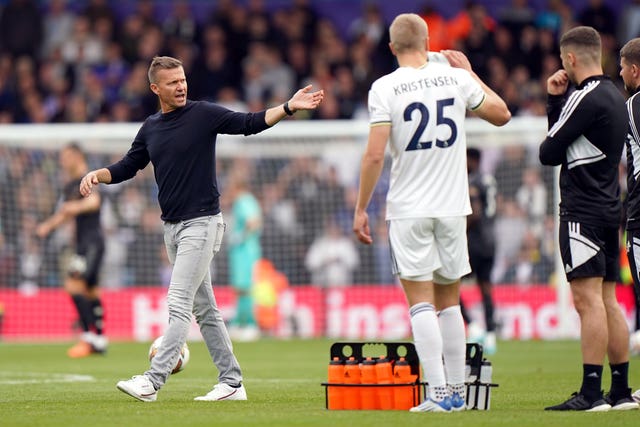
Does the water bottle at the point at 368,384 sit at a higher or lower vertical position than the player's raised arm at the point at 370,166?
lower

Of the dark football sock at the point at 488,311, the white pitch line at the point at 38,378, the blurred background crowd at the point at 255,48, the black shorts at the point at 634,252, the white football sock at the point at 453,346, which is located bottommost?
the white pitch line at the point at 38,378

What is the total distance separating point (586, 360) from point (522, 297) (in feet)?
37.2

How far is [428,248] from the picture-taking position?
8.28 metres

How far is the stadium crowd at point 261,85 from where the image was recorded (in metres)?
21.0

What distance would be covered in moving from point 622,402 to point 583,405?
1.19ft

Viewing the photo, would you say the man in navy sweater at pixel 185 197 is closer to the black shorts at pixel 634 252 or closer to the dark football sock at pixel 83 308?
the black shorts at pixel 634 252

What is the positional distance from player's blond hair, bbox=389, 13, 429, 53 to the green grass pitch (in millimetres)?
2370

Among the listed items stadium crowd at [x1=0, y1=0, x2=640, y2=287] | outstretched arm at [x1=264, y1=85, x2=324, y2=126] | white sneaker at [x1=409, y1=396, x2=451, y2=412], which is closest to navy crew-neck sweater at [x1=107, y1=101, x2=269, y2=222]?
outstretched arm at [x1=264, y1=85, x2=324, y2=126]

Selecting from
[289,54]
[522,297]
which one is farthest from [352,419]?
[289,54]

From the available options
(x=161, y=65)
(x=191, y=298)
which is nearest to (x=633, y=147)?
(x=191, y=298)

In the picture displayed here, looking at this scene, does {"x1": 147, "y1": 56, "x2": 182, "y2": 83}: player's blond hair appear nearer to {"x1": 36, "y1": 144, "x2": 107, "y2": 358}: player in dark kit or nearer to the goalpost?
{"x1": 36, "y1": 144, "x2": 107, "y2": 358}: player in dark kit

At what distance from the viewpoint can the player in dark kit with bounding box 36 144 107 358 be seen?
1612 cm

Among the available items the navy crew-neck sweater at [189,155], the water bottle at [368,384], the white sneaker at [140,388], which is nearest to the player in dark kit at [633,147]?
the water bottle at [368,384]

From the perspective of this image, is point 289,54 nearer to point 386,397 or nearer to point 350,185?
point 350,185
